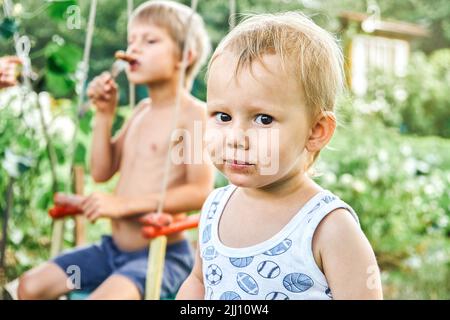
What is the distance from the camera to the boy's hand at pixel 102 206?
2080mm

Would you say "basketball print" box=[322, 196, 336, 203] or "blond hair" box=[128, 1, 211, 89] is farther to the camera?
"blond hair" box=[128, 1, 211, 89]

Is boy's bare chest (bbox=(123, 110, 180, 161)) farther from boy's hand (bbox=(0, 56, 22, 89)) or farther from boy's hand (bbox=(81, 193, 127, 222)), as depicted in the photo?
boy's hand (bbox=(0, 56, 22, 89))

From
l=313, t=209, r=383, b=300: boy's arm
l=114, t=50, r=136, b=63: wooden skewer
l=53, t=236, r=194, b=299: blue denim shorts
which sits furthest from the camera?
l=53, t=236, r=194, b=299: blue denim shorts

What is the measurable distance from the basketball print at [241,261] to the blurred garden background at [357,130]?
8.3 inches

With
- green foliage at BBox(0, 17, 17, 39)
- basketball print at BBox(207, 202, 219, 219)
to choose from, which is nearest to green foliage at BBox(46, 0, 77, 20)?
green foliage at BBox(0, 17, 17, 39)

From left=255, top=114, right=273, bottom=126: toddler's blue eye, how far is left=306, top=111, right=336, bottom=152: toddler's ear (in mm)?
90

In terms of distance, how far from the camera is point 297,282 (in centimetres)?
118

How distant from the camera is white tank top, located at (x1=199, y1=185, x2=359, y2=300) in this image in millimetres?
1174

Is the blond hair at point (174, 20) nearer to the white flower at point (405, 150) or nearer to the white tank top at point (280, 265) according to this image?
the white tank top at point (280, 265)

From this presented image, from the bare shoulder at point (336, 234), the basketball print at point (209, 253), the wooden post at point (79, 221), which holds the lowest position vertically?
the wooden post at point (79, 221)

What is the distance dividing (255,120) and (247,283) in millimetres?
262

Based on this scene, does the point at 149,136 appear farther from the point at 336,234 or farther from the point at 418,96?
the point at 418,96

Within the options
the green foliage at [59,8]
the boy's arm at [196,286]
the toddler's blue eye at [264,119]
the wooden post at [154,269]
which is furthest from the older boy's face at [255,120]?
the green foliage at [59,8]

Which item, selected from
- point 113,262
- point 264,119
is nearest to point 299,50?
point 264,119
